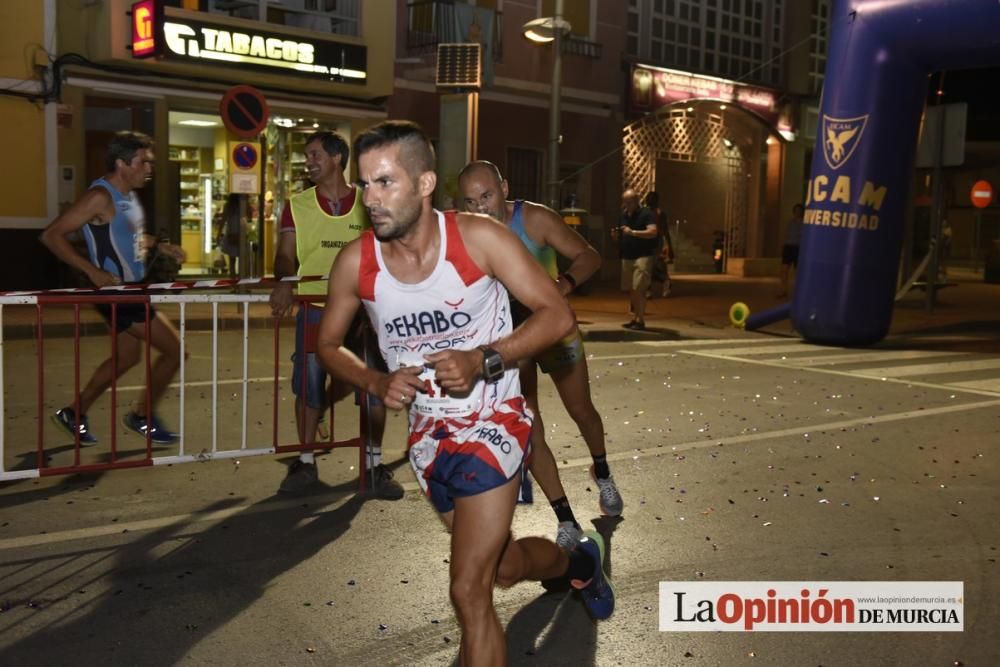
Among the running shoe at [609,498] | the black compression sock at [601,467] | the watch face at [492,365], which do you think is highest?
the watch face at [492,365]

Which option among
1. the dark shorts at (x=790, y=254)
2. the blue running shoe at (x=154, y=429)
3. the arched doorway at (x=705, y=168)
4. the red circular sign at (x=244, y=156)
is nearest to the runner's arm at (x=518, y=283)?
the blue running shoe at (x=154, y=429)

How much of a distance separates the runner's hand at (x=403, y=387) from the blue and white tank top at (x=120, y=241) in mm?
4160

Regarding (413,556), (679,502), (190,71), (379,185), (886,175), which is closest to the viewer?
(379,185)

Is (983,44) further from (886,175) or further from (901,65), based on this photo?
(886,175)

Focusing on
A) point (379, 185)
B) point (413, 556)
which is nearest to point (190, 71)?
point (413, 556)

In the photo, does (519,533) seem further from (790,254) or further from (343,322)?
(790,254)

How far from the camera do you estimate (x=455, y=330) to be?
3.33 meters

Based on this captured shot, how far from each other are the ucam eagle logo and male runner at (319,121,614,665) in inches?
415

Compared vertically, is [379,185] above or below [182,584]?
above

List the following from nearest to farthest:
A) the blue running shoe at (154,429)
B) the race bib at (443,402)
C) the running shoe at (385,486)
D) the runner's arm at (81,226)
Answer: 1. the race bib at (443,402)
2. the running shoe at (385,486)
3. the runner's arm at (81,226)
4. the blue running shoe at (154,429)

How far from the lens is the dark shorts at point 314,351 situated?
6180 mm

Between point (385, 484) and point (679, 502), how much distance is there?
1.61 m

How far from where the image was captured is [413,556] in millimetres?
4961
